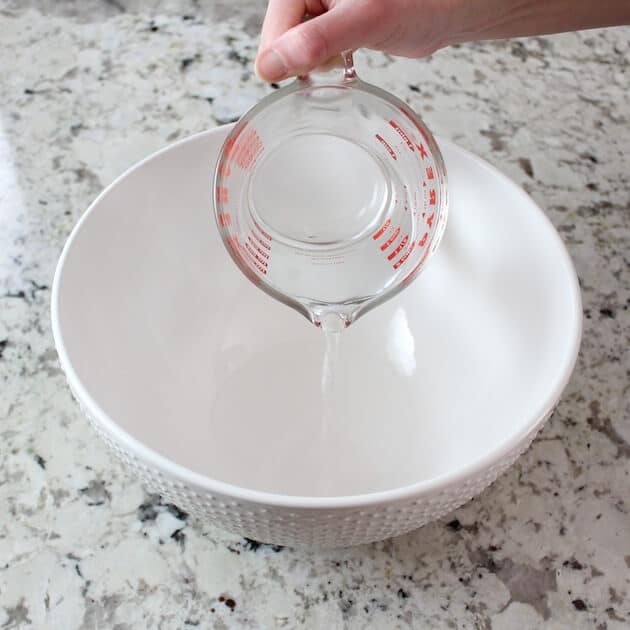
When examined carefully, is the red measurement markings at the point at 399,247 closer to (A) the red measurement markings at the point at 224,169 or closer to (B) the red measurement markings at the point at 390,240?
(B) the red measurement markings at the point at 390,240

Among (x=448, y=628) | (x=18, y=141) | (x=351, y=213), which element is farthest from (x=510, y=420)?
(x=18, y=141)

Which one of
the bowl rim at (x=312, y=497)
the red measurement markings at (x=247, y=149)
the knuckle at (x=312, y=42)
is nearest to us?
the bowl rim at (x=312, y=497)

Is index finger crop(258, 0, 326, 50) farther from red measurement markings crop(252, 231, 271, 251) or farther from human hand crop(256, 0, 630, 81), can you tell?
red measurement markings crop(252, 231, 271, 251)

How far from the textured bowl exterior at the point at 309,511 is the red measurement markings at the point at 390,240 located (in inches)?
11.5

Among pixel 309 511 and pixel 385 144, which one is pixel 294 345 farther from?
pixel 309 511

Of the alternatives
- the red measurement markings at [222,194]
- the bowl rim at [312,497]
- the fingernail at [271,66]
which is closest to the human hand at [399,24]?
the fingernail at [271,66]

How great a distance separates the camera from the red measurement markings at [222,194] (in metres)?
0.79

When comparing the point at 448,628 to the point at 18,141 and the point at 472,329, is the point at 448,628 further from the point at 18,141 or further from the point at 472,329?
the point at 18,141

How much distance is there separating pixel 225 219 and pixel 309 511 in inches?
12.6

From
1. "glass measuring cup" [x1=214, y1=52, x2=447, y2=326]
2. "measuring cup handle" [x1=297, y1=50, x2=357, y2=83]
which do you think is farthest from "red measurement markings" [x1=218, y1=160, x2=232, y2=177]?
"measuring cup handle" [x1=297, y1=50, x2=357, y2=83]

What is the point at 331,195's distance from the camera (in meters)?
0.92

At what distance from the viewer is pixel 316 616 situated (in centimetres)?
72

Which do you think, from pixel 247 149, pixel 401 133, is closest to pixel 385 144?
pixel 401 133

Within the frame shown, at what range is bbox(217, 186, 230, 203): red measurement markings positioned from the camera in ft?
2.59
